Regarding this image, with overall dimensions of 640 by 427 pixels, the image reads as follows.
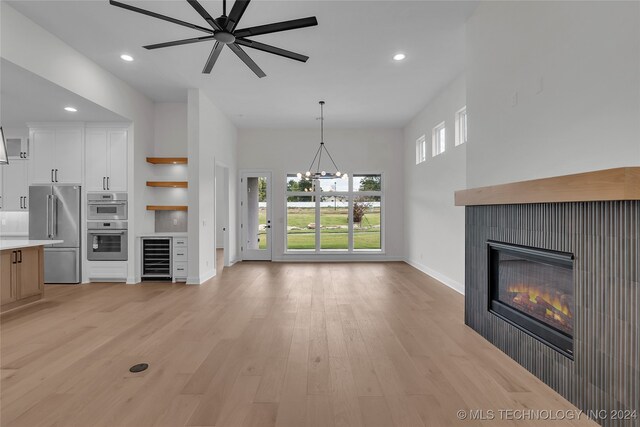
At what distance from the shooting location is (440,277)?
612cm

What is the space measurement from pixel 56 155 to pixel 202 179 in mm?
2623

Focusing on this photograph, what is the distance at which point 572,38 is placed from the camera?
7.42 ft

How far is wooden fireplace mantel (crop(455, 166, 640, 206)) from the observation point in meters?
1.62

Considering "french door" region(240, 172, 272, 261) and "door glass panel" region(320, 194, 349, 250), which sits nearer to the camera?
"french door" region(240, 172, 272, 261)

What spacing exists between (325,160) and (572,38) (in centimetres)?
670

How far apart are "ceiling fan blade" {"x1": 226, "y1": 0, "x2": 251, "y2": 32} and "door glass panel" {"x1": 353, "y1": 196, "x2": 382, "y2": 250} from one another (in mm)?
6505

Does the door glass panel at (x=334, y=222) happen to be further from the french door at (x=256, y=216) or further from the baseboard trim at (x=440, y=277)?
the baseboard trim at (x=440, y=277)

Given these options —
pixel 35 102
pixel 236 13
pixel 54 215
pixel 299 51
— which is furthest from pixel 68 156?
pixel 236 13

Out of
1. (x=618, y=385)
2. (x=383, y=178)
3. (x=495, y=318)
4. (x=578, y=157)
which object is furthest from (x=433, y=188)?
(x=618, y=385)

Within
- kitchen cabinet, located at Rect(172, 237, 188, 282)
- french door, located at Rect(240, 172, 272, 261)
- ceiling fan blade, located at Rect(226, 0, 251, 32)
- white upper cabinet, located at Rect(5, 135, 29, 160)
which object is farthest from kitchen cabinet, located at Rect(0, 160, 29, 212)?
ceiling fan blade, located at Rect(226, 0, 251, 32)

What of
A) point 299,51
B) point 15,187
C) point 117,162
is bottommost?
point 15,187

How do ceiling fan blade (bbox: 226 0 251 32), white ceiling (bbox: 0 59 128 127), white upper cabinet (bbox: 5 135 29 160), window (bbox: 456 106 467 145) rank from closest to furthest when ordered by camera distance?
ceiling fan blade (bbox: 226 0 251 32), white ceiling (bbox: 0 59 128 127), window (bbox: 456 106 467 145), white upper cabinet (bbox: 5 135 29 160)

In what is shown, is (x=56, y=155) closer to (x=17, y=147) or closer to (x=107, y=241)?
(x=17, y=147)

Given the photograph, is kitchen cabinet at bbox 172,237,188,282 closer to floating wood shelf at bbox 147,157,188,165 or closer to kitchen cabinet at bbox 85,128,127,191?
kitchen cabinet at bbox 85,128,127,191
